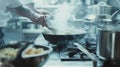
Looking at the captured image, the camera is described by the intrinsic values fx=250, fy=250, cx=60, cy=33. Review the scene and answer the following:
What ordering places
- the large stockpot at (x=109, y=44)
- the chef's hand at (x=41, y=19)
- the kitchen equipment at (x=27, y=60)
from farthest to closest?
the chef's hand at (x=41, y=19) → the large stockpot at (x=109, y=44) → the kitchen equipment at (x=27, y=60)

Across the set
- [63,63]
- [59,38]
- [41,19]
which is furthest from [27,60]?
[41,19]

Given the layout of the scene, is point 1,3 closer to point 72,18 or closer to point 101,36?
point 72,18

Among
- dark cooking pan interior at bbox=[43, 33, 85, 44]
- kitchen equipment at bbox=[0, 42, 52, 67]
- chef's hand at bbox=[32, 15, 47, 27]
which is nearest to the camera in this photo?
kitchen equipment at bbox=[0, 42, 52, 67]

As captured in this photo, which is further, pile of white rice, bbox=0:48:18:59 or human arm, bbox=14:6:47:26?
human arm, bbox=14:6:47:26

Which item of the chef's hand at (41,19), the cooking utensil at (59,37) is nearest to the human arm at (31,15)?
the chef's hand at (41,19)

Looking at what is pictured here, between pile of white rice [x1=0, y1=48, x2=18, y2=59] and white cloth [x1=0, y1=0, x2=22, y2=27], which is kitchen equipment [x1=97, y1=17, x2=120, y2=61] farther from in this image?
white cloth [x1=0, y1=0, x2=22, y2=27]

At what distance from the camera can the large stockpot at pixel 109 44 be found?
1.10 meters

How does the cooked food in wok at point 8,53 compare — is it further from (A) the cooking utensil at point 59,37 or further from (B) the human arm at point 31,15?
(B) the human arm at point 31,15

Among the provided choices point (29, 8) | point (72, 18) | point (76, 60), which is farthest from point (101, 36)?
point (29, 8)

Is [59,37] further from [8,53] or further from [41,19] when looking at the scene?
[8,53]

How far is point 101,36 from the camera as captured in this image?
1146 mm

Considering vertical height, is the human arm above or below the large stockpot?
above

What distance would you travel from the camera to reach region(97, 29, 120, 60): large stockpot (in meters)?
1.10

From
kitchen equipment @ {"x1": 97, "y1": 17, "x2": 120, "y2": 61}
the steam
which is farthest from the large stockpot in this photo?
the steam
